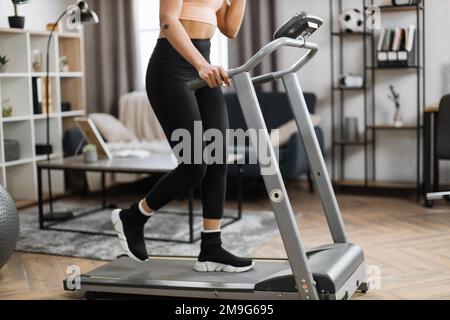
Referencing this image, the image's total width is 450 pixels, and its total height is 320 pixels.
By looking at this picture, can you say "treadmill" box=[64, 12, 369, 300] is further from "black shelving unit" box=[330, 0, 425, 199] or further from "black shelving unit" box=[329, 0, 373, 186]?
"black shelving unit" box=[329, 0, 373, 186]

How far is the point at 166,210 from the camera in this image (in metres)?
4.78

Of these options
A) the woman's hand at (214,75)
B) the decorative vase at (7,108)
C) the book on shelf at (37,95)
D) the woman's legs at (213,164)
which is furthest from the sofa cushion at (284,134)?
the woman's hand at (214,75)

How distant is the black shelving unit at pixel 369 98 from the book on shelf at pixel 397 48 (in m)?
0.04

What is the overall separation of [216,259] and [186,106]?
0.64 m

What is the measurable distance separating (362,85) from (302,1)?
2.86ft

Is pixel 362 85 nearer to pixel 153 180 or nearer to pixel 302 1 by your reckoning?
pixel 302 1

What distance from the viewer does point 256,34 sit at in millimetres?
5664

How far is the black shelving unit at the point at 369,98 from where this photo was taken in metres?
5.04

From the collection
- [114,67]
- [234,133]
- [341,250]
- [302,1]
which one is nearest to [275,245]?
[341,250]

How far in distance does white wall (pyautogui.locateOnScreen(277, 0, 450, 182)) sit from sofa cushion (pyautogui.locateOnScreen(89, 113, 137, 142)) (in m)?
1.39

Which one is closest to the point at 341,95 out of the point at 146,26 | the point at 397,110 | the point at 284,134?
the point at 397,110

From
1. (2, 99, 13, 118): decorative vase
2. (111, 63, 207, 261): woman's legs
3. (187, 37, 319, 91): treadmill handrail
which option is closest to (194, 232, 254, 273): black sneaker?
(111, 63, 207, 261): woman's legs

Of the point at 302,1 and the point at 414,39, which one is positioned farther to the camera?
the point at 302,1

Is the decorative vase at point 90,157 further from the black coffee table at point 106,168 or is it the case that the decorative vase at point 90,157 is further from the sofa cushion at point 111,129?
the sofa cushion at point 111,129
